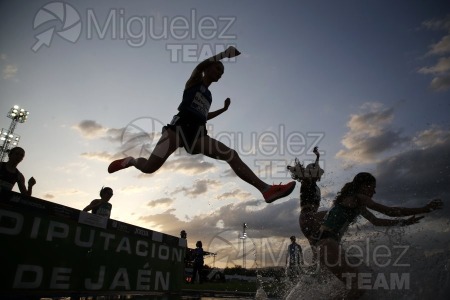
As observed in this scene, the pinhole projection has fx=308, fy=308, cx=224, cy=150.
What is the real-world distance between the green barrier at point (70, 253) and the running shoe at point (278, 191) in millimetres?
2206

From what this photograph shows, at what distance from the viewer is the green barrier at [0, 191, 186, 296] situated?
3.31 meters

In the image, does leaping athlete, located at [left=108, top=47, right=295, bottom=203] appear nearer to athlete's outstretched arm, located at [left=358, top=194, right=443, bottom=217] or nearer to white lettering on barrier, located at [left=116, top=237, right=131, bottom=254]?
athlete's outstretched arm, located at [left=358, top=194, right=443, bottom=217]

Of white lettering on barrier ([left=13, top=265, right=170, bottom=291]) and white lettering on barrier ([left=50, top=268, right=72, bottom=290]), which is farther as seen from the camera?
white lettering on barrier ([left=50, top=268, right=72, bottom=290])

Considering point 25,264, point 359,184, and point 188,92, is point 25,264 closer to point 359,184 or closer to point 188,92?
point 188,92

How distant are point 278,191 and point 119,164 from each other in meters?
2.50

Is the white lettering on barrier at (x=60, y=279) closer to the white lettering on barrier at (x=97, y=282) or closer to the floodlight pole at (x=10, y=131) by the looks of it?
the white lettering on barrier at (x=97, y=282)

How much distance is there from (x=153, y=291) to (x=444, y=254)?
4.20 meters

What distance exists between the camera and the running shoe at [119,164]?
4.70 meters

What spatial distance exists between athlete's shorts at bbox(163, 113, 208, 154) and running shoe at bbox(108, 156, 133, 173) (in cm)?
100

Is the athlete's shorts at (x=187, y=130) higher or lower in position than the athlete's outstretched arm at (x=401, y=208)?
higher

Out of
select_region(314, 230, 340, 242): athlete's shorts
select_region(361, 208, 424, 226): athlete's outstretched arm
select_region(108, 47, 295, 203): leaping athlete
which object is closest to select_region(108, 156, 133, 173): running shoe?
select_region(108, 47, 295, 203): leaping athlete

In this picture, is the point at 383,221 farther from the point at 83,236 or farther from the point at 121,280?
the point at 83,236

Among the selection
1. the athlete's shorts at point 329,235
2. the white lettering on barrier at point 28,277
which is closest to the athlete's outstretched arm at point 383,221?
the athlete's shorts at point 329,235

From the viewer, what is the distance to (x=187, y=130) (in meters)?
4.14
